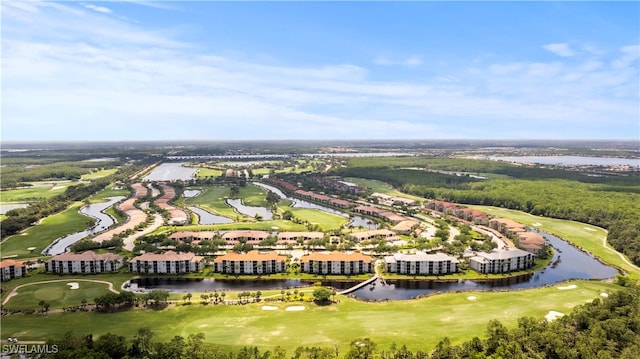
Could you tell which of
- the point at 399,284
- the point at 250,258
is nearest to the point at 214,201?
the point at 250,258

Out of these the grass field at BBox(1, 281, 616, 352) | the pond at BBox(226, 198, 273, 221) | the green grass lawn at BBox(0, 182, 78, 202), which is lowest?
the grass field at BBox(1, 281, 616, 352)

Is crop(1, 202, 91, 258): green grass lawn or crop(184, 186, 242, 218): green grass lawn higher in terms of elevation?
crop(184, 186, 242, 218): green grass lawn

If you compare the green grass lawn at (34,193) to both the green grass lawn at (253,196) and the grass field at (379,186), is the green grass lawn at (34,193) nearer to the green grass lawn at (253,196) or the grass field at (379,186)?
the green grass lawn at (253,196)

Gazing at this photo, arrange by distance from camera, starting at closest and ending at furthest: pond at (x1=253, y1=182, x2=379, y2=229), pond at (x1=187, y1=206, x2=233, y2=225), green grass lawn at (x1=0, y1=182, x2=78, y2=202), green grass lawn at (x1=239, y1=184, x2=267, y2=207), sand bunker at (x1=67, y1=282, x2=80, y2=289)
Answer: sand bunker at (x1=67, y1=282, x2=80, y2=289), pond at (x1=253, y1=182, x2=379, y2=229), pond at (x1=187, y1=206, x2=233, y2=225), green grass lawn at (x1=239, y1=184, x2=267, y2=207), green grass lawn at (x1=0, y1=182, x2=78, y2=202)

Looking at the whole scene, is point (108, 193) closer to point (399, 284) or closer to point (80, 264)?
point (80, 264)

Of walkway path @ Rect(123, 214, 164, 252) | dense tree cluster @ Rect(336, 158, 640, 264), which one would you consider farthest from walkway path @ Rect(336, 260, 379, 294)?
dense tree cluster @ Rect(336, 158, 640, 264)

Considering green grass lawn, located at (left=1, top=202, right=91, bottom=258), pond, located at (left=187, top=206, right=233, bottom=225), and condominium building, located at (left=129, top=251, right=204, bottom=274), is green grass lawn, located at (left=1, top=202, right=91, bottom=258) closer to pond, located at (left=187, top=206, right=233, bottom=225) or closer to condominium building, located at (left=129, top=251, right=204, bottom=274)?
condominium building, located at (left=129, top=251, right=204, bottom=274)
